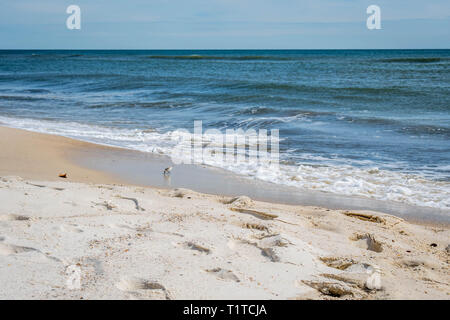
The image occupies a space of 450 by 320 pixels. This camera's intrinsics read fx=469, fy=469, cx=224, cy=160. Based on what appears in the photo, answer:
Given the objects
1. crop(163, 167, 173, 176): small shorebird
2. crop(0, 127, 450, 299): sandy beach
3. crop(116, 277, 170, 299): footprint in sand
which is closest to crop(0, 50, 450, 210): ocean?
crop(163, 167, 173, 176): small shorebird

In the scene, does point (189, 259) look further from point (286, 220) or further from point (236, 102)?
point (236, 102)

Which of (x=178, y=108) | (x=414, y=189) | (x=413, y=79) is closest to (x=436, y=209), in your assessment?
(x=414, y=189)

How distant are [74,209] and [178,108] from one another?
36.6ft

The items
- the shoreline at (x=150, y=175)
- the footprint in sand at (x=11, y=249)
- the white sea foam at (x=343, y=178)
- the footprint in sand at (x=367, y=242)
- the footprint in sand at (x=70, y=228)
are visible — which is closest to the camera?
the footprint in sand at (x=11, y=249)

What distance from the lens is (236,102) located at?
16.8m

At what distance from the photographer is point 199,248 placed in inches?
143

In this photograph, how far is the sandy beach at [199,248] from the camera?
117 inches

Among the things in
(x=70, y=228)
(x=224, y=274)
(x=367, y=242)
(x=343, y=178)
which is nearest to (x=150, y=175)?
(x=343, y=178)

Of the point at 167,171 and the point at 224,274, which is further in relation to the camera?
the point at 167,171

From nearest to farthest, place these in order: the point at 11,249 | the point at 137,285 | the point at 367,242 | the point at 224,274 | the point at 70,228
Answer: the point at 137,285 < the point at 224,274 < the point at 11,249 < the point at 70,228 < the point at 367,242

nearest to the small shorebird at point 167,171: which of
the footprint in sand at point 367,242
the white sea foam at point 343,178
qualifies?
the white sea foam at point 343,178

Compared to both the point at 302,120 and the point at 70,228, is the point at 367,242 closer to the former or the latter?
the point at 70,228

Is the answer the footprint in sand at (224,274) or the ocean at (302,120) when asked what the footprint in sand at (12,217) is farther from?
the ocean at (302,120)

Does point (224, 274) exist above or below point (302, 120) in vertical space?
below
